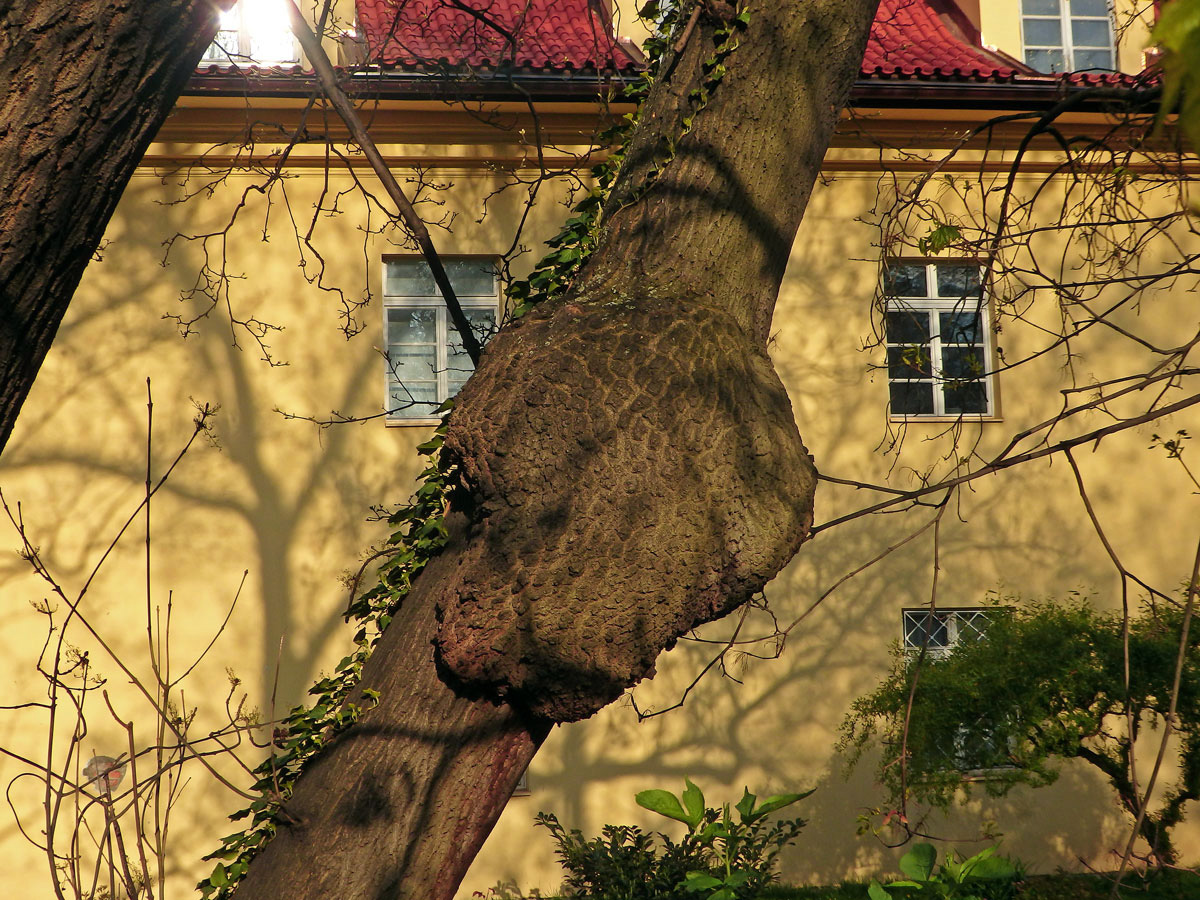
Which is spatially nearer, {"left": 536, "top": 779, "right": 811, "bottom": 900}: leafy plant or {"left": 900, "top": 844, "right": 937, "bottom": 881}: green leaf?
{"left": 900, "top": 844, "right": 937, "bottom": 881}: green leaf

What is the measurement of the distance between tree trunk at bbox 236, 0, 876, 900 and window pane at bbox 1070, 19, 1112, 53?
9.04m

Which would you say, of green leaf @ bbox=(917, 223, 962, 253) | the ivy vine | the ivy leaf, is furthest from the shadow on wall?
the ivy leaf

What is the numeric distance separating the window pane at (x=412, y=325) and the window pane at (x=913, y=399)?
381 centimetres

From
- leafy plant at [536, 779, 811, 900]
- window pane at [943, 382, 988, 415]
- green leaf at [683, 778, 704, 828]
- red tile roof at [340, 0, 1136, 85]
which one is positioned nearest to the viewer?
green leaf at [683, 778, 704, 828]

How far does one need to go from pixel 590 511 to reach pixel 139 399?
705cm

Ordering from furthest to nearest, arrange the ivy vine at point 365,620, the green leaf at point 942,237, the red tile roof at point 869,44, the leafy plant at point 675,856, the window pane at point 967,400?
the window pane at point 967,400
the red tile roof at point 869,44
the leafy plant at point 675,856
the green leaf at point 942,237
the ivy vine at point 365,620

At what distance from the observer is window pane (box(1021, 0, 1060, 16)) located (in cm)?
953

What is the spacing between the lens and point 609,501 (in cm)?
182

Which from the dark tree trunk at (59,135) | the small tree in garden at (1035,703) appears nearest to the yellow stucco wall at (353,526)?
the small tree in garden at (1035,703)

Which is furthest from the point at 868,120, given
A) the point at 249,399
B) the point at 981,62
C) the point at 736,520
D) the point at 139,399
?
the point at 736,520

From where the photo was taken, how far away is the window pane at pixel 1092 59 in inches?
371

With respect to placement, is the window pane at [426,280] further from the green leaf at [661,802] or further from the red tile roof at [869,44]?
the green leaf at [661,802]

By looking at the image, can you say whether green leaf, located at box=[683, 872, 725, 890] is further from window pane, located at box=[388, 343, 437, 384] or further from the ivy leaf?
the ivy leaf

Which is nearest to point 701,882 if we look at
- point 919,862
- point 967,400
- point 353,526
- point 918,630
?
point 919,862
